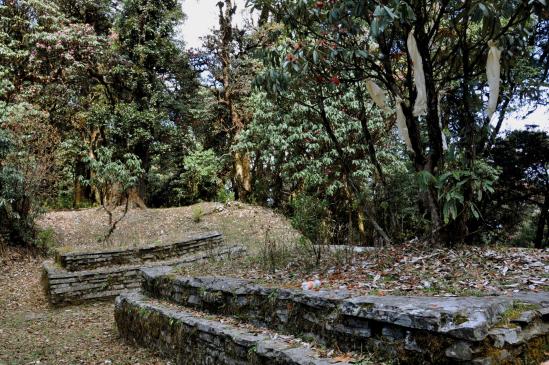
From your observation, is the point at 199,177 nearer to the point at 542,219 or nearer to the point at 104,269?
the point at 104,269

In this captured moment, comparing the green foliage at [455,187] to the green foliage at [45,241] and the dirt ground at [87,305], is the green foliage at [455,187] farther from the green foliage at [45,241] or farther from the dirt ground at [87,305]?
the green foliage at [45,241]

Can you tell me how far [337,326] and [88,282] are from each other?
19.1 ft

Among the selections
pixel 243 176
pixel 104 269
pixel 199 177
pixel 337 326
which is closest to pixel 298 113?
pixel 243 176

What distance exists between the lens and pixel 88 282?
7422 mm

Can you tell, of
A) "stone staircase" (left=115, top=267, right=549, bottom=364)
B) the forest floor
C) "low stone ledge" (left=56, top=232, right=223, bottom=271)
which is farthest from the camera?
"low stone ledge" (left=56, top=232, right=223, bottom=271)

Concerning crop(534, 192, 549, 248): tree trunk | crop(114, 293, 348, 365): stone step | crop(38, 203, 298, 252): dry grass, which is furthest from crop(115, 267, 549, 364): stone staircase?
crop(534, 192, 549, 248): tree trunk

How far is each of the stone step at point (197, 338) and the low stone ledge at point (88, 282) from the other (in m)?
1.74

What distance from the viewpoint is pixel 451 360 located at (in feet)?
7.38

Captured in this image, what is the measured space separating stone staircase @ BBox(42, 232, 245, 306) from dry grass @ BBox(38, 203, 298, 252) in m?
2.00

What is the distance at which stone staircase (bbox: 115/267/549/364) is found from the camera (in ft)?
7.51

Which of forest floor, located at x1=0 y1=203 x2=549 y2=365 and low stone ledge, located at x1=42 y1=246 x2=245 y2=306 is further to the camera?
low stone ledge, located at x1=42 y1=246 x2=245 y2=306

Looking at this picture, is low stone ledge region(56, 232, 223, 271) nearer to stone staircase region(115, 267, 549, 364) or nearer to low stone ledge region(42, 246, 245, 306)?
low stone ledge region(42, 246, 245, 306)

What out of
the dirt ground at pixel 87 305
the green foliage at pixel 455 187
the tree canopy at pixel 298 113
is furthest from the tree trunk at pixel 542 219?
the green foliage at pixel 455 187

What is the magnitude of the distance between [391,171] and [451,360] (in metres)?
8.89
